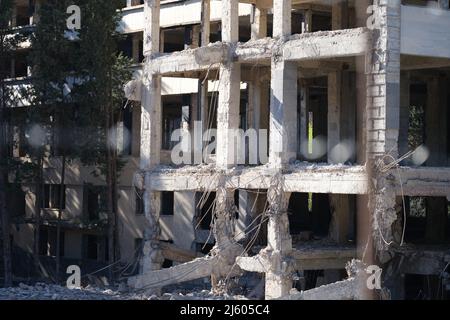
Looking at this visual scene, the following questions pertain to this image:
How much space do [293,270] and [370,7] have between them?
6.65m

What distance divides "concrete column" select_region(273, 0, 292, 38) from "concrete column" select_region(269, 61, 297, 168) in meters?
0.78

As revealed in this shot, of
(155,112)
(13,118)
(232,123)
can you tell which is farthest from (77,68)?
(232,123)

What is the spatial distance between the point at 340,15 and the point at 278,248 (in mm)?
7481

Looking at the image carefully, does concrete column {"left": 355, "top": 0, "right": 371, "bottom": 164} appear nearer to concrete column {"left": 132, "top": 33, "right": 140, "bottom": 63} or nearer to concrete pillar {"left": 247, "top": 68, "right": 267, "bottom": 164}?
concrete pillar {"left": 247, "top": 68, "right": 267, "bottom": 164}

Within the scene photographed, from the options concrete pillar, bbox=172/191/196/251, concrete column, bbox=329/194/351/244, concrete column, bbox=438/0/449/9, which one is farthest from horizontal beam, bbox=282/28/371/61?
concrete pillar, bbox=172/191/196/251

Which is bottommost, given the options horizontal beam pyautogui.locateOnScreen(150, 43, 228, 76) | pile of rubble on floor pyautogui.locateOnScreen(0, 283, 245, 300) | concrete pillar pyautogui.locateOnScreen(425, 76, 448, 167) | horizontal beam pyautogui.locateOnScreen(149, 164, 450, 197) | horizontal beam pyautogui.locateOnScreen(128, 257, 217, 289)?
pile of rubble on floor pyautogui.locateOnScreen(0, 283, 245, 300)

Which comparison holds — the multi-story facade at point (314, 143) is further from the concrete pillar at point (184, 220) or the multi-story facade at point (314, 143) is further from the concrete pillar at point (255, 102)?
the concrete pillar at point (184, 220)

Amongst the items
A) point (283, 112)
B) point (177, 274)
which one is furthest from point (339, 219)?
point (177, 274)

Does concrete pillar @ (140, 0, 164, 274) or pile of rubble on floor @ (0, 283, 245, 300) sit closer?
pile of rubble on floor @ (0, 283, 245, 300)

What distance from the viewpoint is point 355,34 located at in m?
22.2

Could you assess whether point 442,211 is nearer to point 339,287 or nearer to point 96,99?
point 339,287

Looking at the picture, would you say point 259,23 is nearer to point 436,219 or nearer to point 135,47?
point 436,219

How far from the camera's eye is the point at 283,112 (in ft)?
77.9

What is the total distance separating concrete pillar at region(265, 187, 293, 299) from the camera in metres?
23.4
